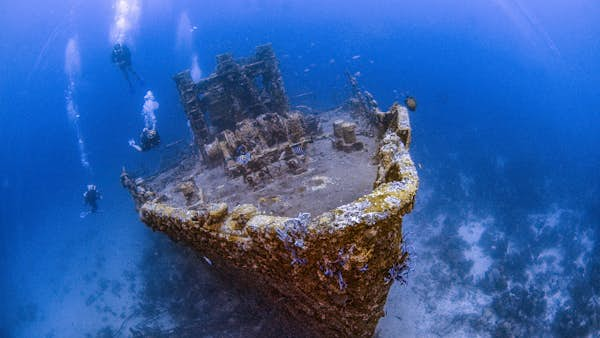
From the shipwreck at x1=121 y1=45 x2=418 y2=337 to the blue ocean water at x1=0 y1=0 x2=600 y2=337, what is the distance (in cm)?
105

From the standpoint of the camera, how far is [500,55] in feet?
274

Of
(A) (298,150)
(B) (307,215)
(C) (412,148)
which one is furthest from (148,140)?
(C) (412,148)

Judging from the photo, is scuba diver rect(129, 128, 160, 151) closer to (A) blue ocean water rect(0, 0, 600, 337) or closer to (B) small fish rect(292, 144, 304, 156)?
(A) blue ocean water rect(0, 0, 600, 337)

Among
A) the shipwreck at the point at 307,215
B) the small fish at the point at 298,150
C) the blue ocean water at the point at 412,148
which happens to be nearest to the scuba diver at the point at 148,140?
the shipwreck at the point at 307,215

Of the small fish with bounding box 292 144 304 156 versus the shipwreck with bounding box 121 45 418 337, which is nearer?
the shipwreck with bounding box 121 45 418 337

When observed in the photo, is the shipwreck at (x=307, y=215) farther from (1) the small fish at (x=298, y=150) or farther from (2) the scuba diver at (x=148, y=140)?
(2) the scuba diver at (x=148, y=140)

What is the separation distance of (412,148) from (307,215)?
74.8 ft

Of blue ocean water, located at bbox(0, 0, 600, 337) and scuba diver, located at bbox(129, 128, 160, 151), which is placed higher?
scuba diver, located at bbox(129, 128, 160, 151)

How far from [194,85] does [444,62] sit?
90.3m

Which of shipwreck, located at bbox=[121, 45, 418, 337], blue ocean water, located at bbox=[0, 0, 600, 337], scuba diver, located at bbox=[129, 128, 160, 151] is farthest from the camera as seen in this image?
blue ocean water, located at bbox=[0, 0, 600, 337]

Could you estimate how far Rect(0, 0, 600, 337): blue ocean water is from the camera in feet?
41.4

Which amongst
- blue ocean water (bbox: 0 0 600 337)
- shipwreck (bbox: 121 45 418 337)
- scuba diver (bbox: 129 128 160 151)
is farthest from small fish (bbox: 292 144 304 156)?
scuba diver (bbox: 129 128 160 151)

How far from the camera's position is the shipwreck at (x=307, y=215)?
348 centimetres

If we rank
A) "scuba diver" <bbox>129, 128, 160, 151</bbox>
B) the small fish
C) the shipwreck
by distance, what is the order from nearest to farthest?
the shipwreck
the small fish
"scuba diver" <bbox>129, 128, 160, 151</bbox>
